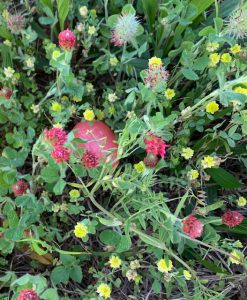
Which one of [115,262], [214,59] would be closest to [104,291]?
[115,262]

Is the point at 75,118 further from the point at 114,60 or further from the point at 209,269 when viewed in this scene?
the point at 209,269

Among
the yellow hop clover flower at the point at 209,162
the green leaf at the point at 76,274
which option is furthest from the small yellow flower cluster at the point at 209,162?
the green leaf at the point at 76,274

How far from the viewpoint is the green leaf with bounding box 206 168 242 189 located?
1.35 m

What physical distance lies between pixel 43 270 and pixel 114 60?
0.63 meters

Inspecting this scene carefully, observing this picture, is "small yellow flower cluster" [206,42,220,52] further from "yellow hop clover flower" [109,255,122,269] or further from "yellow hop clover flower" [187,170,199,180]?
"yellow hop clover flower" [109,255,122,269]

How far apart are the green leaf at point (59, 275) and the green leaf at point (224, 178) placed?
0.50 m

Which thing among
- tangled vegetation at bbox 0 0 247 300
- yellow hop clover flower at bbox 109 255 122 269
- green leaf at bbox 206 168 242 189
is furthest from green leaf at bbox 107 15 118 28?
yellow hop clover flower at bbox 109 255 122 269

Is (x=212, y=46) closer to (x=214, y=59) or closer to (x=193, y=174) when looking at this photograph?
(x=214, y=59)

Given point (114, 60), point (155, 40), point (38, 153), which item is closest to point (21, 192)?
point (38, 153)

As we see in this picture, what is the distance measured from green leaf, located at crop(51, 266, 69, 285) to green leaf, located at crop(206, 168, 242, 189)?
0.50m

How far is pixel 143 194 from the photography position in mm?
1119

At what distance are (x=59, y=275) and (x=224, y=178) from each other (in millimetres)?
538

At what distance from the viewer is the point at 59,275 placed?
4.05 ft

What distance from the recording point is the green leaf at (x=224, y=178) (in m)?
1.35
